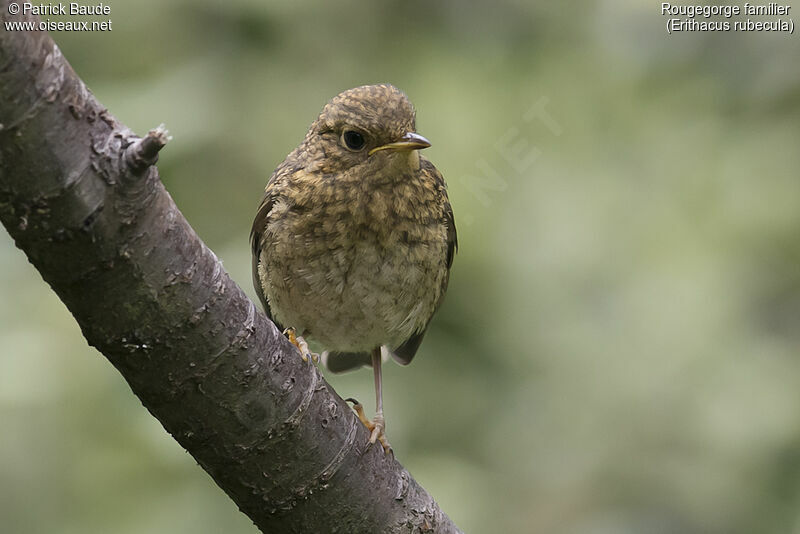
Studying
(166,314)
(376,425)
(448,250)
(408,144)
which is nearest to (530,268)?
(448,250)

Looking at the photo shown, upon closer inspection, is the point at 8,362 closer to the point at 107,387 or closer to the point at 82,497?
the point at 107,387

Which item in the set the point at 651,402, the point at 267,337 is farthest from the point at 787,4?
the point at 267,337

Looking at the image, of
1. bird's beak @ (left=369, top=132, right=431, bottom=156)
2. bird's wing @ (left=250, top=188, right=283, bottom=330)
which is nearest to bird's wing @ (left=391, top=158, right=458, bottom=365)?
bird's beak @ (left=369, top=132, right=431, bottom=156)

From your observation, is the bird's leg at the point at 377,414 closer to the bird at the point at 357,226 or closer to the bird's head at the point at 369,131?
the bird at the point at 357,226

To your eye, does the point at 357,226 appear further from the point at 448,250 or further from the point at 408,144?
the point at 448,250

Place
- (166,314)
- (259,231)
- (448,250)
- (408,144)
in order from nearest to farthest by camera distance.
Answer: (166,314) < (408,144) < (259,231) < (448,250)

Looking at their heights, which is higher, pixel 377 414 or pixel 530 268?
pixel 530 268
